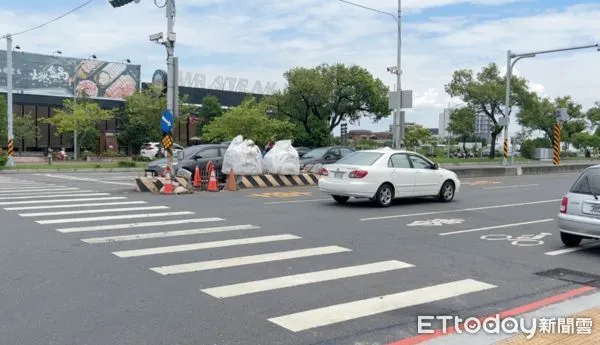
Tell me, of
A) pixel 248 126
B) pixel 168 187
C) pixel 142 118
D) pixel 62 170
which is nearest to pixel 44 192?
pixel 168 187

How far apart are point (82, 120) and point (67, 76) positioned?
71.1 ft

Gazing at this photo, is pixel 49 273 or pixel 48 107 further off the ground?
pixel 48 107

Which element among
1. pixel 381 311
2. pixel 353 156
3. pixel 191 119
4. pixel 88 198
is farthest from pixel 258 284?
pixel 191 119

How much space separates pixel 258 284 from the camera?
23.5 feet

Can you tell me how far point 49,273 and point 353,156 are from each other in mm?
9895

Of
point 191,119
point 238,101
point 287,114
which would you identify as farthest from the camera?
point 238,101

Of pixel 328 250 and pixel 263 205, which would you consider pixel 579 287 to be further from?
pixel 263 205

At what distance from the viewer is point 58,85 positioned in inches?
2584

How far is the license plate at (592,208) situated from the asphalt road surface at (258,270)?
73cm

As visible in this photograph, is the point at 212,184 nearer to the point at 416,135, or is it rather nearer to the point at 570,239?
the point at 570,239

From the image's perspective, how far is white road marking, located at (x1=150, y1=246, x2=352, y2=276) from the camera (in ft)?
25.9

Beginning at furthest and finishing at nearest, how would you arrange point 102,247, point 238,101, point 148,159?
point 238,101, point 148,159, point 102,247

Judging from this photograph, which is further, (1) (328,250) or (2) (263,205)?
(2) (263,205)

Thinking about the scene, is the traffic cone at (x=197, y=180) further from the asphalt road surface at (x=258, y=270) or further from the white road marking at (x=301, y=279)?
the white road marking at (x=301, y=279)
